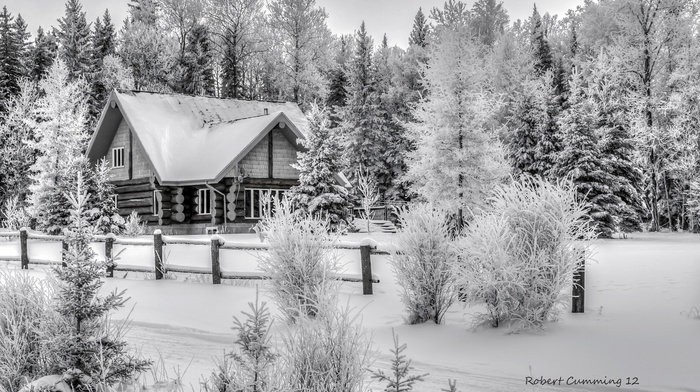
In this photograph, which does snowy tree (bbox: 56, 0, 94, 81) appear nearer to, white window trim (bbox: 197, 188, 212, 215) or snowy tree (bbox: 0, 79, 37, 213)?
snowy tree (bbox: 0, 79, 37, 213)

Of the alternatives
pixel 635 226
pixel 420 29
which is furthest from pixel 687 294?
pixel 420 29

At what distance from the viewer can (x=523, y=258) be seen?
27.4ft

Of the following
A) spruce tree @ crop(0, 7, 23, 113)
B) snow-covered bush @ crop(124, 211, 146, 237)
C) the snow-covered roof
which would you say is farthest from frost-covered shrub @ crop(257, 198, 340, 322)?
spruce tree @ crop(0, 7, 23, 113)

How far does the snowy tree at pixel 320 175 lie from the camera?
955 inches

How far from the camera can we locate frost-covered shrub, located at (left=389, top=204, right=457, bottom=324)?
8.91 metres

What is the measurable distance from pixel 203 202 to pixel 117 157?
6148 mm

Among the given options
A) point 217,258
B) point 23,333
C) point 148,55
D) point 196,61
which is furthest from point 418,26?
point 23,333

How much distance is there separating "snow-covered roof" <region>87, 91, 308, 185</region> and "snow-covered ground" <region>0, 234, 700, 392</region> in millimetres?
15021

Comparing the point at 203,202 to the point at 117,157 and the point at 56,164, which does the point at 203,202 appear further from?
the point at 56,164

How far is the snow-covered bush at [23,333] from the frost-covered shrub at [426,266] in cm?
486

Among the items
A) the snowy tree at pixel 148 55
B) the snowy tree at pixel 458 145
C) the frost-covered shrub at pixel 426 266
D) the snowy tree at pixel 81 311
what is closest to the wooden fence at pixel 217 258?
the frost-covered shrub at pixel 426 266

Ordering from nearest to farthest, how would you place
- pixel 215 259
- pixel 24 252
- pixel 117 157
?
pixel 215 259 → pixel 24 252 → pixel 117 157

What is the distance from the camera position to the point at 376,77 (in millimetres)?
42594

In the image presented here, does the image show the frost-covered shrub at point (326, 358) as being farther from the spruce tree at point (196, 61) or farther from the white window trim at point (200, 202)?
the spruce tree at point (196, 61)
